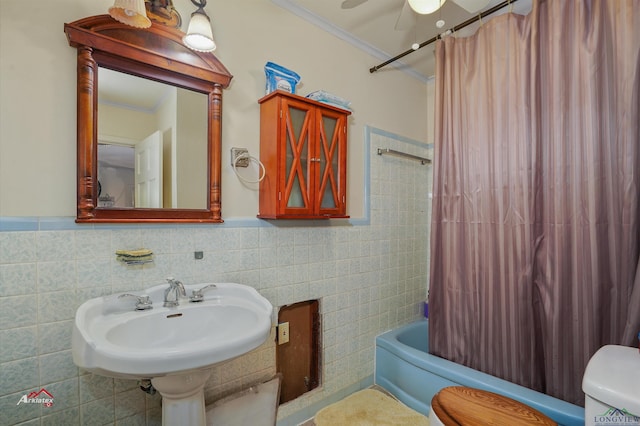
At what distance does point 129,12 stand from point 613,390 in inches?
76.4

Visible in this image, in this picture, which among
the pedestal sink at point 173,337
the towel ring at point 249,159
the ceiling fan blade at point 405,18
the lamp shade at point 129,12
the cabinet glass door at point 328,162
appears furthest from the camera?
the cabinet glass door at point 328,162

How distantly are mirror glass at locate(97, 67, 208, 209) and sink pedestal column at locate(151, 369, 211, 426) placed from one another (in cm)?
67

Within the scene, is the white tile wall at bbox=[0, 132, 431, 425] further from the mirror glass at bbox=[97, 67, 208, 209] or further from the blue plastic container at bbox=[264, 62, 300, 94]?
the blue plastic container at bbox=[264, 62, 300, 94]

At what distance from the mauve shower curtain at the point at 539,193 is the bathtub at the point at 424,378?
0.11 metres

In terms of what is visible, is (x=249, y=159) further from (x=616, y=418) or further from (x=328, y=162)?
(x=616, y=418)

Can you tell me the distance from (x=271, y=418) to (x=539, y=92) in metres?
2.10

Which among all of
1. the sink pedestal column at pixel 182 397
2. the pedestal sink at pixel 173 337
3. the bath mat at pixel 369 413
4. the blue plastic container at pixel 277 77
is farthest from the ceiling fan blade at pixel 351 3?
the bath mat at pixel 369 413

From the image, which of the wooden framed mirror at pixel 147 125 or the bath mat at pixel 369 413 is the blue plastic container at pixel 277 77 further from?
the bath mat at pixel 369 413

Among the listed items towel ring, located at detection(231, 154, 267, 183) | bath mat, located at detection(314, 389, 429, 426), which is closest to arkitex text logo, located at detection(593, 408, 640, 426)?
bath mat, located at detection(314, 389, 429, 426)

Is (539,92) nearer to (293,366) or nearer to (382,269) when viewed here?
(382,269)

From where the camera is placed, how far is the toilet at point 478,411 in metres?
1.12

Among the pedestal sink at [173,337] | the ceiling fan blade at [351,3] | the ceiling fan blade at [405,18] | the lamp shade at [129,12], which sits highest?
the ceiling fan blade at [351,3]

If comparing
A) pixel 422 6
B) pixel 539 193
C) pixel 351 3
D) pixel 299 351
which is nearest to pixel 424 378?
pixel 299 351

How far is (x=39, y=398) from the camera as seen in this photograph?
3.47 feet
